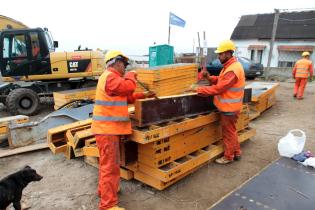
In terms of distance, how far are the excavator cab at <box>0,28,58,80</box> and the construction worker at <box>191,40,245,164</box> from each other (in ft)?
23.1

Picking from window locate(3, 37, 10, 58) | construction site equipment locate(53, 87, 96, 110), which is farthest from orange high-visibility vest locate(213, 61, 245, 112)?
window locate(3, 37, 10, 58)

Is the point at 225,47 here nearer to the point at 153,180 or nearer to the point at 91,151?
the point at 153,180

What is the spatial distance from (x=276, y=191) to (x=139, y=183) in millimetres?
1969

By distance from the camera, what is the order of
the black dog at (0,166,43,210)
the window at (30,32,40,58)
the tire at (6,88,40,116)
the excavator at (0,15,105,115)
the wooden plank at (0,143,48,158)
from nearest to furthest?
1. the black dog at (0,166,43,210)
2. the wooden plank at (0,143,48,158)
3. the tire at (6,88,40,116)
4. the excavator at (0,15,105,115)
5. the window at (30,32,40,58)

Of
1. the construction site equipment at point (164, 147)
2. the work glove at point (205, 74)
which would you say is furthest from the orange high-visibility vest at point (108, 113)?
the work glove at point (205, 74)

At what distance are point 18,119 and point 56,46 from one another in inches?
208

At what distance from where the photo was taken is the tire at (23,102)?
9570 millimetres

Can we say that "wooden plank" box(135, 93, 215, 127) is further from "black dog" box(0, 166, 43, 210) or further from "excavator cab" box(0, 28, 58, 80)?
"excavator cab" box(0, 28, 58, 80)

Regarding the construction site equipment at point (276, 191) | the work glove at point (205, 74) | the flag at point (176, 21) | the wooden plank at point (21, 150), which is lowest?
the wooden plank at point (21, 150)

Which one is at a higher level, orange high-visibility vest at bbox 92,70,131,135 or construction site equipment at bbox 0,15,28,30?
construction site equipment at bbox 0,15,28,30

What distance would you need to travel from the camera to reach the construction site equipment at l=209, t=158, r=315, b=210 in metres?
3.15

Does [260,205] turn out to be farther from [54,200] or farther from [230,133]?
[54,200]

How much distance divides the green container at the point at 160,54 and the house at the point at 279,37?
55.0 feet

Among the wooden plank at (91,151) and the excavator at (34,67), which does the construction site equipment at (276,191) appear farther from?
the excavator at (34,67)
